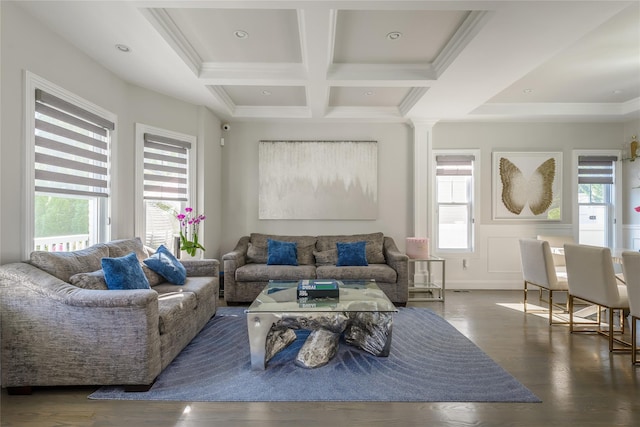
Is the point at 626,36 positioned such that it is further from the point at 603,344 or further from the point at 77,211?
the point at 77,211

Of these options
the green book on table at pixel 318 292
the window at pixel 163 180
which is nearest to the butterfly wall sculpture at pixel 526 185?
the green book on table at pixel 318 292

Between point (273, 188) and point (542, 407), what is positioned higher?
point (273, 188)

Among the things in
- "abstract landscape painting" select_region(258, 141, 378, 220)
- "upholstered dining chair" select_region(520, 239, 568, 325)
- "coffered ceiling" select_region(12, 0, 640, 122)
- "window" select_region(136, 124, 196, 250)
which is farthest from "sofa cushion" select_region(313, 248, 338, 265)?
"upholstered dining chair" select_region(520, 239, 568, 325)

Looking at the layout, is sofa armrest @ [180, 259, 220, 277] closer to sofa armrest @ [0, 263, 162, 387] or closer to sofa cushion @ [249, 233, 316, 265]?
sofa cushion @ [249, 233, 316, 265]

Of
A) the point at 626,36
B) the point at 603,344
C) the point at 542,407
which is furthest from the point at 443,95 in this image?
the point at 542,407

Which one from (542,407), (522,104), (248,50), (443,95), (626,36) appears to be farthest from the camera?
(522,104)

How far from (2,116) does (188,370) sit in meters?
2.15

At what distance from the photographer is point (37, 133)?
2504 millimetres

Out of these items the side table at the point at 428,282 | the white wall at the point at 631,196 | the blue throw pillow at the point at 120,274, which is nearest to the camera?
the blue throw pillow at the point at 120,274

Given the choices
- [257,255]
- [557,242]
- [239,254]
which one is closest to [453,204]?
[557,242]

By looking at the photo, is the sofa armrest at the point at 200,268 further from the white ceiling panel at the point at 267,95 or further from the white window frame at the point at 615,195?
the white window frame at the point at 615,195

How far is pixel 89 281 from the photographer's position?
90.2 inches

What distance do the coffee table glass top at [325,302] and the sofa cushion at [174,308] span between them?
0.55m

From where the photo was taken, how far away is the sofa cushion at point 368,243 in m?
4.59
